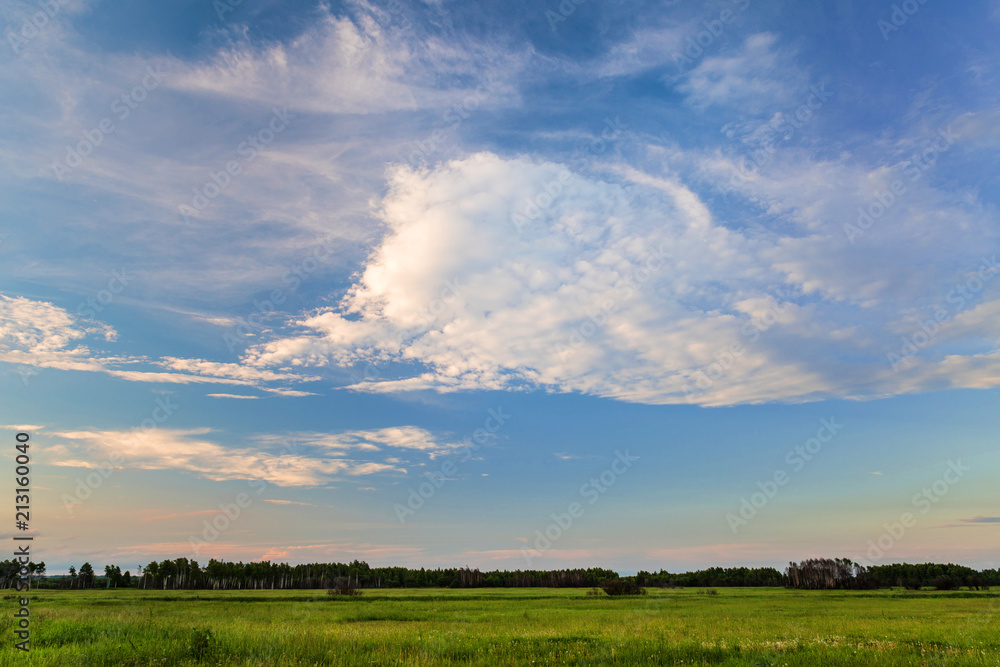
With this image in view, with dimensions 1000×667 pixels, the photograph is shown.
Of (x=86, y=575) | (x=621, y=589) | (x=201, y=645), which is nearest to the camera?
(x=201, y=645)

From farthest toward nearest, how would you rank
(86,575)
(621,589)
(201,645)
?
(86,575) < (621,589) < (201,645)

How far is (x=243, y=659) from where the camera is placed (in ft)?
57.2

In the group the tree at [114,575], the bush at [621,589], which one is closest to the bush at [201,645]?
the bush at [621,589]

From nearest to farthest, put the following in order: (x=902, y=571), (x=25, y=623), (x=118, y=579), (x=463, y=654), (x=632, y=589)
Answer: (x=463, y=654) → (x=25, y=623) → (x=632, y=589) → (x=902, y=571) → (x=118, y=579)

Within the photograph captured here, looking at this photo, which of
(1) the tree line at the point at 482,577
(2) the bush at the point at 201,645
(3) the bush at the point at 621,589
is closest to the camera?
(2) the bush at the point at 201,645

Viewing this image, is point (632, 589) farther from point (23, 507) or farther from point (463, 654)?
point (23, 507)

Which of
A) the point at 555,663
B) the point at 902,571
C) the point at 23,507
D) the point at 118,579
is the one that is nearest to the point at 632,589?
the point at 555,663

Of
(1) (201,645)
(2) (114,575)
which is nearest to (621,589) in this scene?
(1) (201,645)

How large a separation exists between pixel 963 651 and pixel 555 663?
1663 cm

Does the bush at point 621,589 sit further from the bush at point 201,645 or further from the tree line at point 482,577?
the bush at point 201,645

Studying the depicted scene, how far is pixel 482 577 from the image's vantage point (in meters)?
175

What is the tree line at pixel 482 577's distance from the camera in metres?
144

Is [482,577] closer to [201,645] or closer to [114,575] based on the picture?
[114,575]

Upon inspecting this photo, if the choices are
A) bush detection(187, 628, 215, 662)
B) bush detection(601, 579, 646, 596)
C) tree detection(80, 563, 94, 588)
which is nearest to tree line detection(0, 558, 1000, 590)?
tree detection(80, 563, 94, 588)
